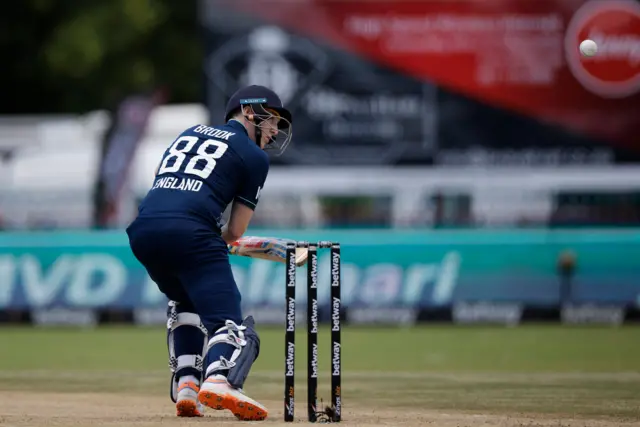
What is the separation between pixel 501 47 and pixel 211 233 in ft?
45.0

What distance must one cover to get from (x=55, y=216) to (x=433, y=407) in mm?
14081

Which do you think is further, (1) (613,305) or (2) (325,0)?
(2) (325,0)

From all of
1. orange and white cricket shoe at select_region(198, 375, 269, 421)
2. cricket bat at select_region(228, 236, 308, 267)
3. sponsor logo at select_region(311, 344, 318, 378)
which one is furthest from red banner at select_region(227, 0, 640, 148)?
orange and white cricket shoe at select_region(198, 375, 269, 421)

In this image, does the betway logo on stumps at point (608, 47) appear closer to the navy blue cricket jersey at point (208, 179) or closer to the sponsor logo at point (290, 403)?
the navy blue cricket jersey at point (208, 179)

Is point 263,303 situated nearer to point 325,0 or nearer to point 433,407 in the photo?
point 325,0

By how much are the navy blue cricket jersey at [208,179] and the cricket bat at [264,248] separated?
347 mm

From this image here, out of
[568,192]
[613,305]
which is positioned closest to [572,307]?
[613,305]

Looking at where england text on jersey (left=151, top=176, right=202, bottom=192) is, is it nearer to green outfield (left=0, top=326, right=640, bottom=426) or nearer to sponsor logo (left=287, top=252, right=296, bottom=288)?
sponsor logo (left=287, top=252, right=296, bottom=288)

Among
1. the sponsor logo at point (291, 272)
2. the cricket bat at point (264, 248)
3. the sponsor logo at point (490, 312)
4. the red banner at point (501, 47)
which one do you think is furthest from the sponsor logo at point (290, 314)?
the red banner at point (501, 47)

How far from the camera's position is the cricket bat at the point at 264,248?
8383mm

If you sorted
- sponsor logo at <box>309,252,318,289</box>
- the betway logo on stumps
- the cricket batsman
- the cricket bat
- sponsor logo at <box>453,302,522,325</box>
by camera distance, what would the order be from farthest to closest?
the betway logo on stumps, sponsor logo at <box>453,302,522,325</box>, the cricket bat, sponsor logo at <box>309,252,318,289</box>, the cricket batsman

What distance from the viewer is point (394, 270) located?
19531 millimetres

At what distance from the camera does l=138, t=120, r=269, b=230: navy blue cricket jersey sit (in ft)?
26.3

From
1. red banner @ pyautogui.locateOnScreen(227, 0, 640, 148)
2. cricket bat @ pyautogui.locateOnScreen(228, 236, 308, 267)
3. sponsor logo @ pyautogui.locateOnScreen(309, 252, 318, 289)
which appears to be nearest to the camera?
sponsor logo @ pyautogui.locateOnScreen(309, 252, 318, 289)
